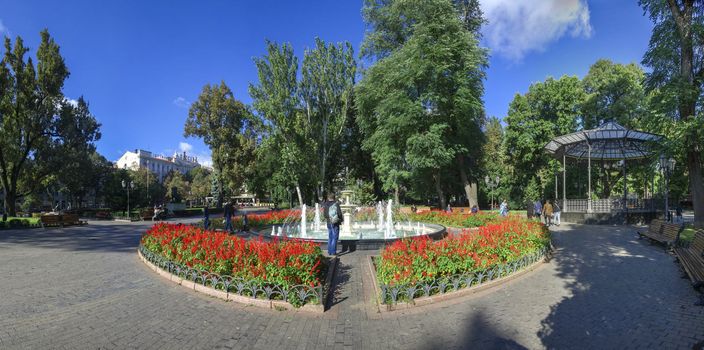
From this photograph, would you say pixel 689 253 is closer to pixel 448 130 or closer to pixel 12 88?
pixel 448 130

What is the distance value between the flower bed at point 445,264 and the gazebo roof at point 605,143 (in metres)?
16.9

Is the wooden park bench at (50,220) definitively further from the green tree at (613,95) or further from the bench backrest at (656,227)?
the green tree at (613,95)

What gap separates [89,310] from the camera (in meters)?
5.61

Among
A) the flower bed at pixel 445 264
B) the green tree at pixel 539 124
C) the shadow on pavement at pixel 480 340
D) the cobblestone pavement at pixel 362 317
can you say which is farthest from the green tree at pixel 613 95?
the shadow on pavement at pixel 480 340

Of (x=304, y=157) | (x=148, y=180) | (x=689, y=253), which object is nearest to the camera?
(x=689, y=253)

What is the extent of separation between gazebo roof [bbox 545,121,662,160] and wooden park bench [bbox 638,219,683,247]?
30.8 feet

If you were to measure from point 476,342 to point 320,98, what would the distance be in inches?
1097

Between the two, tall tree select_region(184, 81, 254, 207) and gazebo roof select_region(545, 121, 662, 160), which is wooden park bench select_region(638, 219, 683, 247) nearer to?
gazebo roof select_region(545, 121, 662, 160)

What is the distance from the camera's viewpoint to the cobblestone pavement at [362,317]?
4.50 m

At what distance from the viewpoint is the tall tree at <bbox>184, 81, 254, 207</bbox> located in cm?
4181

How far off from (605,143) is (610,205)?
14.8 feet

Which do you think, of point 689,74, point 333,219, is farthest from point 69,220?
point 689,74

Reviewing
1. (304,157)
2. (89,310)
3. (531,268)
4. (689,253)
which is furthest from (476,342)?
(304,157)

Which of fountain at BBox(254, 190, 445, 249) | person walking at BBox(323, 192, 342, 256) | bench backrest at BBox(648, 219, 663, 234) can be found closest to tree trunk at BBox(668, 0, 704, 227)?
bench backrest at BBox(648, 219, 663, 234)
